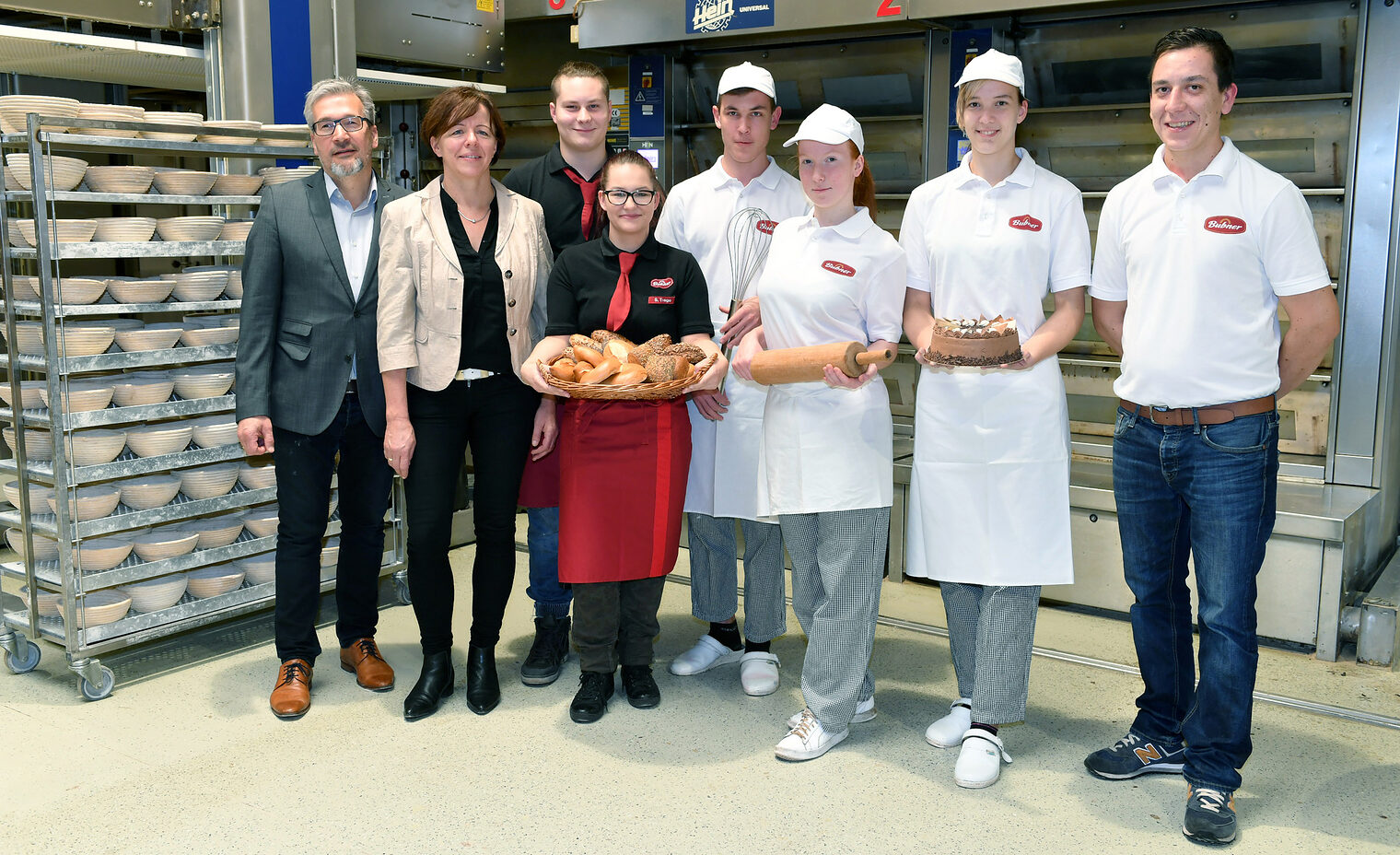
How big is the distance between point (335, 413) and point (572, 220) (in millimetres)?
824

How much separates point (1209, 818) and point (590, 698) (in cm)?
146

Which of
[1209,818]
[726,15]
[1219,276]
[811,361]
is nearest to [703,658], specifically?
[811,361]

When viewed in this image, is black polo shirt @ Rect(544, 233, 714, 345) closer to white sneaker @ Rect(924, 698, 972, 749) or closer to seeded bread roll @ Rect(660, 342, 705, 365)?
seeded bread roll @ Rect(660, 342, 705, 365)

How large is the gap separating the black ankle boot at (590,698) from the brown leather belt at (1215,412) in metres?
1.51

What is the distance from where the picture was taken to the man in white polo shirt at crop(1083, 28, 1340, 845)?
7.44 feet

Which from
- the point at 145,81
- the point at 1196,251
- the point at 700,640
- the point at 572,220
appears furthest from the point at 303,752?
the point at 145,81

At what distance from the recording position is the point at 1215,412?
2.31m

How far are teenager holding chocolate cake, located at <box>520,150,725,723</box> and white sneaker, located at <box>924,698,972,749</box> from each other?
782mm

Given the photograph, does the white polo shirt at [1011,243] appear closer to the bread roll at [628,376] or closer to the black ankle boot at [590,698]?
the bread roll at [628,376]

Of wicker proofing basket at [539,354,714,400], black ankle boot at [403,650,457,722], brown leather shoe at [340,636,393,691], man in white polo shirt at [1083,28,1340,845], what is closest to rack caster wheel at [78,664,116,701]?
brown leather shoe at [340,636,393,691]

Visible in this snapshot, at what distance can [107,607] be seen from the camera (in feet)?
10.2

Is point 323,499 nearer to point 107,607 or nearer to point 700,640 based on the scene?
point 107,607

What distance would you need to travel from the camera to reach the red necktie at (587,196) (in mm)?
3102

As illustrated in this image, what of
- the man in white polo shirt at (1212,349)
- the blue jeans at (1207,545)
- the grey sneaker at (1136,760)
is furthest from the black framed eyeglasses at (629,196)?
the grey sneaker at (1136,760)
